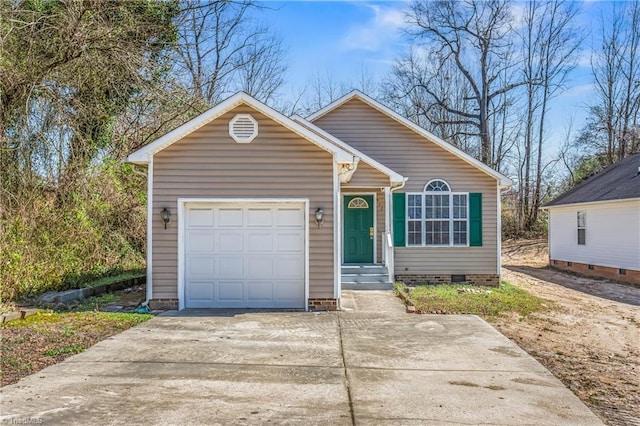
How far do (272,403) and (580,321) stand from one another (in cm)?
746

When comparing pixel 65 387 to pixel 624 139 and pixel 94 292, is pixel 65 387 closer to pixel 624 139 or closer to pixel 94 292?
pixel 94 292

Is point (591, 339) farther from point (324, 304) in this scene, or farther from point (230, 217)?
point (230, 217)

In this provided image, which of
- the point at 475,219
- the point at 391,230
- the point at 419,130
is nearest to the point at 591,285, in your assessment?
the point at 475,219

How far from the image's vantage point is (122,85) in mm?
12281

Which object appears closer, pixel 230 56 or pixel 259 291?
pixel 259 291

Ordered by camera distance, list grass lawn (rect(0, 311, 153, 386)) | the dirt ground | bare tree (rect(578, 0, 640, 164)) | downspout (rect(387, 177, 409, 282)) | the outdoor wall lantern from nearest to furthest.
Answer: the dirt ground < grass lawn (rect(0, 311, 153, 386)) < the outdoor wall lantern < downspout (rect(387, 177, 409, 282)) < bare tree (rect(578, 0, 640, 164))

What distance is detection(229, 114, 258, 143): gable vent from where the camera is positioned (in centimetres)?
933

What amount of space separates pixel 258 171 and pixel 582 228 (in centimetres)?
1456

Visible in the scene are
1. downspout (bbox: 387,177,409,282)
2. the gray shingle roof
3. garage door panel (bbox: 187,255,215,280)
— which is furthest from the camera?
the gray shingle roof

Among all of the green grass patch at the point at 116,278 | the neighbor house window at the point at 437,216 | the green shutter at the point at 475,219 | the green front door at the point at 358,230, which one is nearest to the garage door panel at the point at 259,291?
the green grass patch at the point at 116,278

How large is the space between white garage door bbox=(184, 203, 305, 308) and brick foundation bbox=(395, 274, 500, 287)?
203 inches

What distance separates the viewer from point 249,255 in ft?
31.4

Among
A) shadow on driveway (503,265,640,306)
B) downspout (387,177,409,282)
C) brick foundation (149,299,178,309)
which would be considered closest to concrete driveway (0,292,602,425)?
brick foundation (149,299,178,309)

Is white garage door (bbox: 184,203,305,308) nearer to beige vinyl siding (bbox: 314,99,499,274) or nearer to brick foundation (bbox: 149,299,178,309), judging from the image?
brick foundation (bbox: 149,299,178,309)
